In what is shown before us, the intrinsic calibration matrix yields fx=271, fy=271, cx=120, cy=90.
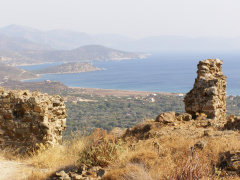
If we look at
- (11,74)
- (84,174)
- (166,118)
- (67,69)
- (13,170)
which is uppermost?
(67,69)

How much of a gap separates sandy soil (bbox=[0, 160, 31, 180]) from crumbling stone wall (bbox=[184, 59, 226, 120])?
22.9 ft

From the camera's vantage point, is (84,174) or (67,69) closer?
(84,174)

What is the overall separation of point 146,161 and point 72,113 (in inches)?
2267

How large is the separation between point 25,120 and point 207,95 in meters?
6.97

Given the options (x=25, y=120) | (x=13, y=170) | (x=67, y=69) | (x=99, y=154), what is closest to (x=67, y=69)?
(x=67, y=69)

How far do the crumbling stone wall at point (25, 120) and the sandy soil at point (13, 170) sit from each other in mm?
933

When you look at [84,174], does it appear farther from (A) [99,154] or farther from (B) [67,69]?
(B) [67,69]

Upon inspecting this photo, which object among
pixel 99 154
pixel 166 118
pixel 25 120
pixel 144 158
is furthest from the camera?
pixel 166 118

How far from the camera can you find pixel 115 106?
75938 millimetres

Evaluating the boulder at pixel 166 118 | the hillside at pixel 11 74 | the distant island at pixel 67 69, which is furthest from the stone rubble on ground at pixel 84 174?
the distant island at pixel 67 69

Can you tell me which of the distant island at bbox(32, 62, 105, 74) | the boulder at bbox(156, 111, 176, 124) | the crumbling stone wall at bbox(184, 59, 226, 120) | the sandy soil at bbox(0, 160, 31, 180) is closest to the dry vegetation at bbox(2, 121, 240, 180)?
the sandy soil at bbox(0, 160, 31, 180)

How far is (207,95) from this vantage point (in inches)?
424

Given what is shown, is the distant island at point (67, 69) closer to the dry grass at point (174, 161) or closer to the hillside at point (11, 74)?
the hillside at point (11, 74)

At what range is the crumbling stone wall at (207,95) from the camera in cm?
1063
